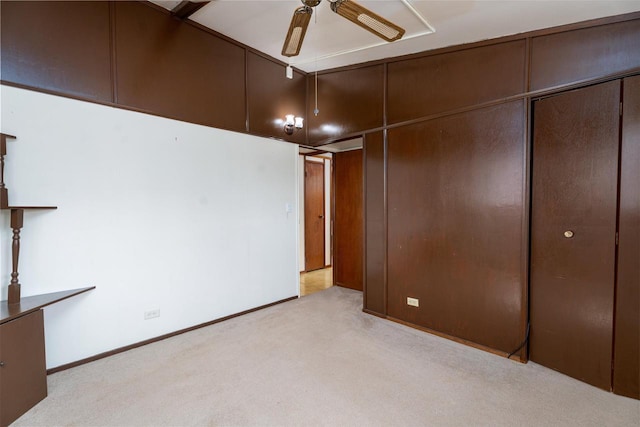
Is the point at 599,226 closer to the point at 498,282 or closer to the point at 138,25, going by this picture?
the point at 498,282

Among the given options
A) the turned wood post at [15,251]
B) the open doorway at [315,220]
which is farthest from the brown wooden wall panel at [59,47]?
the open doorway at [315,220]

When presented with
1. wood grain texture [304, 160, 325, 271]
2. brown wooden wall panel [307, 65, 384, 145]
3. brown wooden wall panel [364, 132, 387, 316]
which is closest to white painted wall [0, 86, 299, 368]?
brown wooden wall panel [307, 65, 384, 145]

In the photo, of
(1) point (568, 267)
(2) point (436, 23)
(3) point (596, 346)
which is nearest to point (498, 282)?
(1) point (568, 267)

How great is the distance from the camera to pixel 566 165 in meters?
2.38

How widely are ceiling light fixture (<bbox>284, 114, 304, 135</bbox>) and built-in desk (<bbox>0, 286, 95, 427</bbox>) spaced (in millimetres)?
3018

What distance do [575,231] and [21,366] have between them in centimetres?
407

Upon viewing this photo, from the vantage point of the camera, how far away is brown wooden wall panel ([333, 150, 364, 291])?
4.77 meters

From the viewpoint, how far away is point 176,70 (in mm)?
3070

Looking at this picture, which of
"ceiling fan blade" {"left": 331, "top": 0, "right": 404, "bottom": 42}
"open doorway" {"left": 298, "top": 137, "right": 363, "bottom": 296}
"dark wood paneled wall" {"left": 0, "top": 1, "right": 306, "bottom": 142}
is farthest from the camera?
"open doorway" {"left": 298, "top": 137, "right": 363, "bottom": 296}

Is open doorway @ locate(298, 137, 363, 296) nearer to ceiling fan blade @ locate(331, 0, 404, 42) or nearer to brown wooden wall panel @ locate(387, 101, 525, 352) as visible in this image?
brown wooden wall panel @ locate(387, 101, 525, 352)

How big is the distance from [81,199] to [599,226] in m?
4.13

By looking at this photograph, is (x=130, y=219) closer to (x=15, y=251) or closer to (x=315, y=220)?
(x=15, y=251)

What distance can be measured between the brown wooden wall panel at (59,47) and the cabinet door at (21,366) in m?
1.79

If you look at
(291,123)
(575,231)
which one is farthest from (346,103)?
(575,231)
